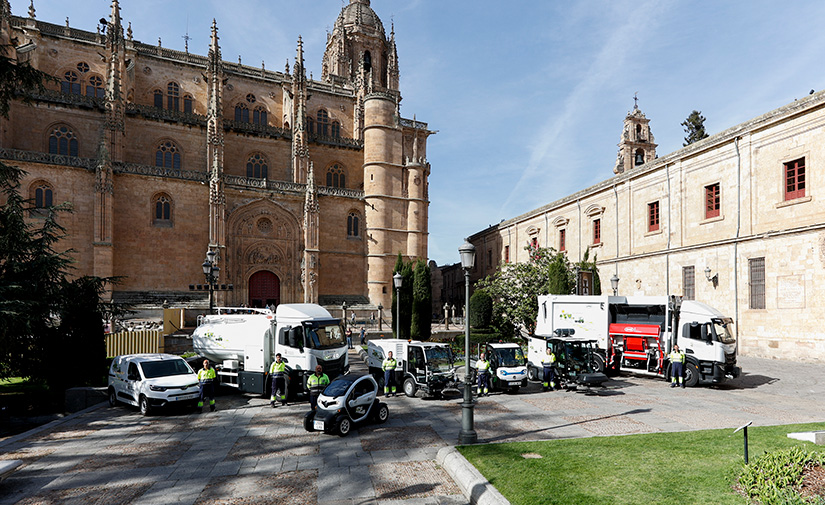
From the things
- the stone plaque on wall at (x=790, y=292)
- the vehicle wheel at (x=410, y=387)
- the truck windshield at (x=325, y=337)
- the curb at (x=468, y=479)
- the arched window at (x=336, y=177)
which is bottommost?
the vehicle wheel at (x=410, y=387)

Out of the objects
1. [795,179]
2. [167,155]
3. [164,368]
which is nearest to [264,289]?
[167,155]

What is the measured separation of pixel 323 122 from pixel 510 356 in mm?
38984

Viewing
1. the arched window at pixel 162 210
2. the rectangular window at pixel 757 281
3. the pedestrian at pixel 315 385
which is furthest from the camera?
the arched window at pixel 162 210

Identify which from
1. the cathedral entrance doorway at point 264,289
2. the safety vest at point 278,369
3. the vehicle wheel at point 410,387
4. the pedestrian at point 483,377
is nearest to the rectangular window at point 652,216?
the pedestrian at point 483,377

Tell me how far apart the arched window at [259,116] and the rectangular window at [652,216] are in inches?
1407

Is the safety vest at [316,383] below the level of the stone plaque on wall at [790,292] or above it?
below

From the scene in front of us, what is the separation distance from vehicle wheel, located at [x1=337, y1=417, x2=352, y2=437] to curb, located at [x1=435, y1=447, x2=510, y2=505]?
8.47 ft

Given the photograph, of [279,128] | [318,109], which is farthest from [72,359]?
[318,109]

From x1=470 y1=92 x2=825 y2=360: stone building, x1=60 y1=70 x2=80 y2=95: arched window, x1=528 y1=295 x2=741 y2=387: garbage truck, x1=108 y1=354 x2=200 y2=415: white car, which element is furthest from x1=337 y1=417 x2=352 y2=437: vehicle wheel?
x1=60 y1=70 x2=80 y2=95: arched window

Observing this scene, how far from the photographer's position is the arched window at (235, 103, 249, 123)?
4503 cm

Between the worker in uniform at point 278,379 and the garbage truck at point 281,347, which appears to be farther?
the garbage truck at point 281,347

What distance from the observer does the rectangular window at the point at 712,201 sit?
25.4m

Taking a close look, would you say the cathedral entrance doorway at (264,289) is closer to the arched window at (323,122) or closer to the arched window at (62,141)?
the arched window at (323,122)

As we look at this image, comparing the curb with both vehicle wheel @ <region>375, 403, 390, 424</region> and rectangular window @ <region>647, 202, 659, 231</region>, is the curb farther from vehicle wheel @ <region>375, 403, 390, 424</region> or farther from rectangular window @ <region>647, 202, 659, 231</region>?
rectangular window @ <region>647, 202, 659, 231</region>
